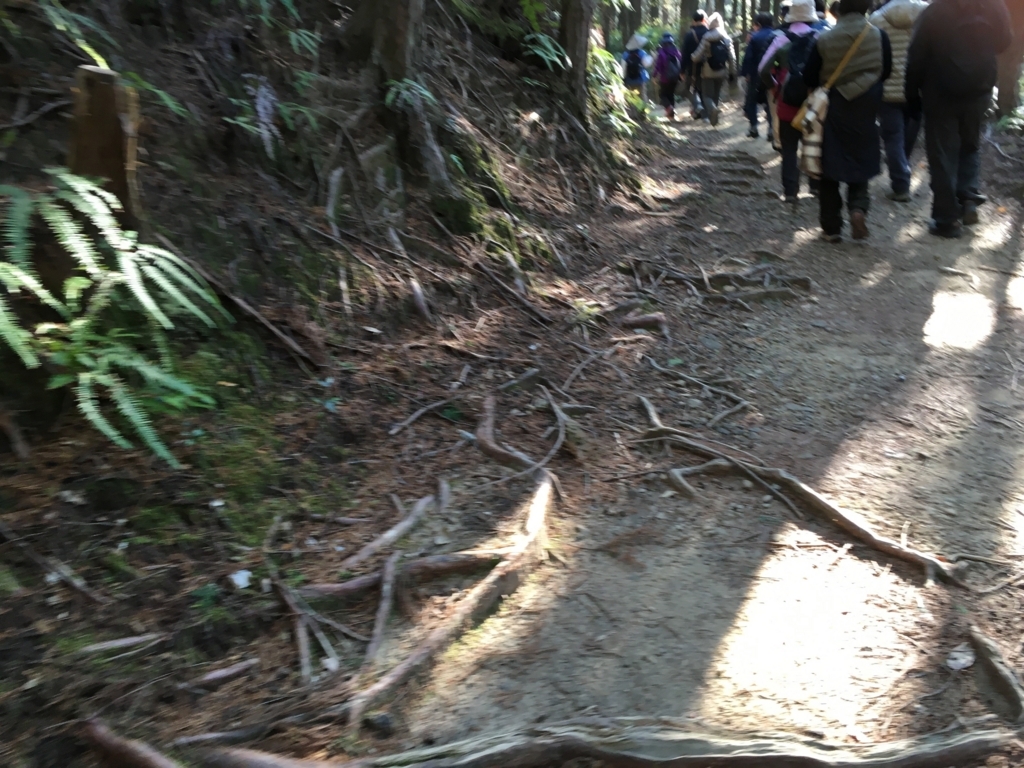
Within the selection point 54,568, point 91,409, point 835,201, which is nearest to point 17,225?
point 91,409

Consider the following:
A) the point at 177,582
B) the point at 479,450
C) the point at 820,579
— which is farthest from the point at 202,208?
the point at 820,579

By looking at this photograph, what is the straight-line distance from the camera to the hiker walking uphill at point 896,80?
29.0ft

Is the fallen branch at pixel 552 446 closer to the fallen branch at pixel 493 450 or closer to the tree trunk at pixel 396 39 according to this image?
the fallen branch at pixel 493 450

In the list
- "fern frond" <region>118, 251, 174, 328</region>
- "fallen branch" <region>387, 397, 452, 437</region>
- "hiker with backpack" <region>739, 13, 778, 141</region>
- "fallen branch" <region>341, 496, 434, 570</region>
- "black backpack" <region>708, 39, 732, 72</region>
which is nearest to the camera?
"fern frond" <region>118, 251, 174, 328</region>

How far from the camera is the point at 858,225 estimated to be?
28.0ft

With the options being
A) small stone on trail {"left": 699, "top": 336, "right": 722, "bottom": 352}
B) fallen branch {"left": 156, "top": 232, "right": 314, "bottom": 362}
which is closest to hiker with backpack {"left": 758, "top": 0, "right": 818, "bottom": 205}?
small stone on trail {"left": 699, "top": 336, "right": 722, "bottom": 352}

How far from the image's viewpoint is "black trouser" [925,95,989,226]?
802 centimetres

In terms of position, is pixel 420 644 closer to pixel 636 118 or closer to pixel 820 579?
pixel 820 579

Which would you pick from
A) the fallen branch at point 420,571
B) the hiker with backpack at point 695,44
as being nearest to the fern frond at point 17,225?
the fallen branch at point 420,571

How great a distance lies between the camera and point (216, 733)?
Answer: 2822mm

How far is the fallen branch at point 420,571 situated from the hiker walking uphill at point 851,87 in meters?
6.34

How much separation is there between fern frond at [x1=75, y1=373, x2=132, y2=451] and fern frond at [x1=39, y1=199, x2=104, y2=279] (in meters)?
0.50

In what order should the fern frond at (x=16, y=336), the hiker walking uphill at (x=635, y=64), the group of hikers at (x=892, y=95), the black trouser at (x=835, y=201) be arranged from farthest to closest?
the hiker walking uphill at (x=635, y=64), the black trouser at (x=835, y=201), the group of hikers at (x=892, y=95), the fern frond at (x=16, y=336)

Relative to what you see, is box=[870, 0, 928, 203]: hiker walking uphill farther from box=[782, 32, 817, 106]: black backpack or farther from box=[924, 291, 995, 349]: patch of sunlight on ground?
box=[924, 291, 995, 349]: patch of sunlight on ground
